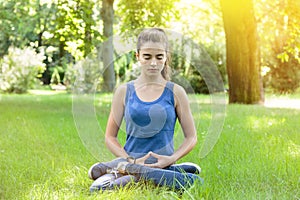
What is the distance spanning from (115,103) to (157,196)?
0.87 meters

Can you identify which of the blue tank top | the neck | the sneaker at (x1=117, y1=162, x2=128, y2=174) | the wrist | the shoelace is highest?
the neck

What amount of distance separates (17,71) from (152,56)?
78.8ft

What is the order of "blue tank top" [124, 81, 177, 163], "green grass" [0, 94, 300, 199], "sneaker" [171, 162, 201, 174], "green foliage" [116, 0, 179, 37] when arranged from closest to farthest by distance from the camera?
"green grass" [0, 94, 300, 199] < "blue tank top" [124, 81, 177, 163] < "sneaker" [171, 162, 201, 174] < "green foliage" [116, 0, 179, 37]

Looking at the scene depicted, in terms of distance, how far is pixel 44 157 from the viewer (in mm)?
5633

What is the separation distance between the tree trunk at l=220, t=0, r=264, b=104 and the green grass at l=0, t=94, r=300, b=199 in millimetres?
6535

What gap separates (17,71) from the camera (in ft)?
89.2

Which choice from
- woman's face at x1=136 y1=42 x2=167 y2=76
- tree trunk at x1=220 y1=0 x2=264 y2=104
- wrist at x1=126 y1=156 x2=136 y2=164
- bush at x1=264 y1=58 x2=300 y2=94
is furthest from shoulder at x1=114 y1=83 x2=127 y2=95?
bush at x1=264 y1=58 x2=300 y2=94

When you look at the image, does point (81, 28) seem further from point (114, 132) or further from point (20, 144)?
point (114, 132)

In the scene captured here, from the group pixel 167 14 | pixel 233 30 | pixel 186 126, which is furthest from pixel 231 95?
pixel 186 126

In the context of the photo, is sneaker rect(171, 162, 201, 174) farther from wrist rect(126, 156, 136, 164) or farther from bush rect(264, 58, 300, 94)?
bush rect(264, 58, 300, 94)

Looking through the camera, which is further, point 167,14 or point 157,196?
point 167,14

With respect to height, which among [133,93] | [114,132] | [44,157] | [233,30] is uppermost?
[233,30]

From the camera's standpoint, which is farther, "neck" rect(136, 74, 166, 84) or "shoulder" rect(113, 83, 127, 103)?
"shoulder" rect(113, 83, 127, 103)

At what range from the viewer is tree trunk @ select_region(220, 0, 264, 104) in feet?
47.3
